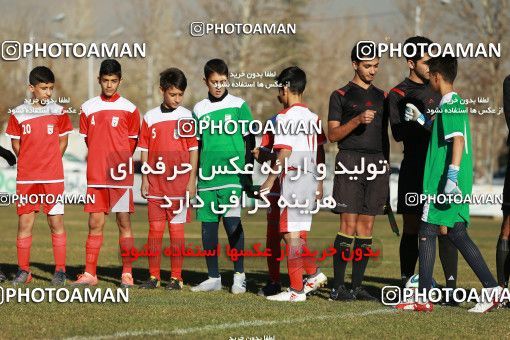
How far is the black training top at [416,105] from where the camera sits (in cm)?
984

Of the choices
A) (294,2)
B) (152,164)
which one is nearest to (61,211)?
(152,164)

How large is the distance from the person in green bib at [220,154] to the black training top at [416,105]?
153 centimetres

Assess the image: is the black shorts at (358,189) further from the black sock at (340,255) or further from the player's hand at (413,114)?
the player's hand at (413,114)

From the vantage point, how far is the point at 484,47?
9508mm

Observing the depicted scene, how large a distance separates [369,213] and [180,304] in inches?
82.4

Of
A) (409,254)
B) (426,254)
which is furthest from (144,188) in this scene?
(426,254)

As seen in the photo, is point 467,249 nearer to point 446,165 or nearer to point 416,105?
point 446,165

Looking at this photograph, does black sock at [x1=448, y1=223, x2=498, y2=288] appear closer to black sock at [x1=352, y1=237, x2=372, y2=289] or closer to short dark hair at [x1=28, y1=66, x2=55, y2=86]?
black sock at [x1=352, y1=237, x2=372, y2=289]

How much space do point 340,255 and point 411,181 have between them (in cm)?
101

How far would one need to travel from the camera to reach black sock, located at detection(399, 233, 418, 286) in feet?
33.9

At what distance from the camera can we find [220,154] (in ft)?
34.7

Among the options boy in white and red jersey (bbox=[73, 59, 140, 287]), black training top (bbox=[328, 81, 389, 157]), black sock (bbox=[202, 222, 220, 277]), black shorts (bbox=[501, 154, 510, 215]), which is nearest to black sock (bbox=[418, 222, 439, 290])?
black shorts (bbox=[501, 154, 510, 215])

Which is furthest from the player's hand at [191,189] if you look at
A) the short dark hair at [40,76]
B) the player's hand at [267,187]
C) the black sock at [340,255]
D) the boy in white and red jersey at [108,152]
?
the short dark hair at [40,76]

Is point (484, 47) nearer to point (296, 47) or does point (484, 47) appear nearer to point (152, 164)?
point (152, 164)
